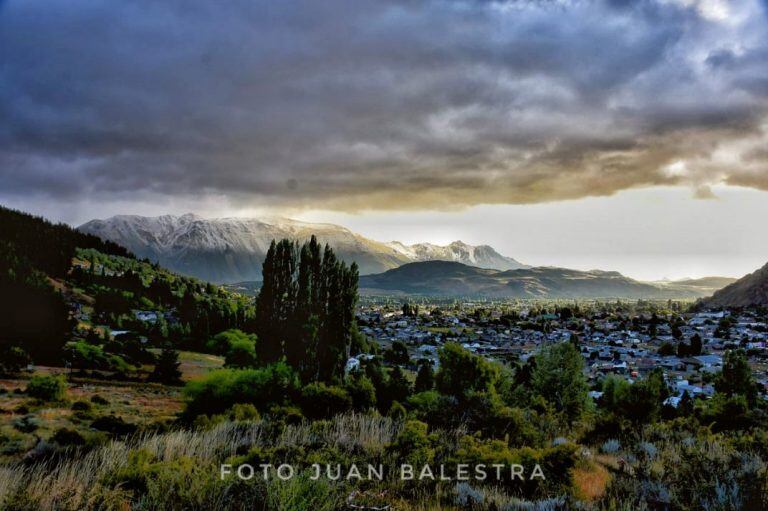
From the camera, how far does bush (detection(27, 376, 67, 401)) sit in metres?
42.4

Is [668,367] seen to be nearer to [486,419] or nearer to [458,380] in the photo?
[458,380]

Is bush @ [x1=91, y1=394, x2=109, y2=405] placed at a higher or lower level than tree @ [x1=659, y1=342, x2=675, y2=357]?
higher

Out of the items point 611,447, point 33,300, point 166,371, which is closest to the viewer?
point 611,447

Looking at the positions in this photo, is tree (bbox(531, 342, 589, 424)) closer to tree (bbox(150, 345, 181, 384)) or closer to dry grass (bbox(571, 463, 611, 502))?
dry grass (bbox(571, 463, 611, 502))

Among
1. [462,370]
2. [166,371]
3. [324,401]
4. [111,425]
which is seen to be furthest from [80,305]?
[324,401]

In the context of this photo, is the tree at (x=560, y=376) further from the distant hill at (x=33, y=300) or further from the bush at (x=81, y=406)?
the distant hill at (x=33, y=300)

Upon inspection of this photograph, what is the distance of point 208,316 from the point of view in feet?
332

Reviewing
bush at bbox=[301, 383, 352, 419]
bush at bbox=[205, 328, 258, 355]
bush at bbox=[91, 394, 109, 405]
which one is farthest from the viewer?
bush at bbox=[205, 328, 258, 355]

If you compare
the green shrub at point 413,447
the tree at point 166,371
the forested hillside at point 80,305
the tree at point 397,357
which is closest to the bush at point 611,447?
the green shrub at point 413,447

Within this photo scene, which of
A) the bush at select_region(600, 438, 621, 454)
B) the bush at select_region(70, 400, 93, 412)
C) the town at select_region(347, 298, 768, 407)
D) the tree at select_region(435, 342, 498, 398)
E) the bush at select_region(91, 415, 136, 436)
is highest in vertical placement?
the bush at select_region(600, 438, 621, 454)

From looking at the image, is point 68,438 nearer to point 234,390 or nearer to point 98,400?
point 234,390

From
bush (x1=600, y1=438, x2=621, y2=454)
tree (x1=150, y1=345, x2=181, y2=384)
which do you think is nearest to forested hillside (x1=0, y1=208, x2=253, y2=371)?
tree (x1=150, y1=345, x2=181, y2=384)

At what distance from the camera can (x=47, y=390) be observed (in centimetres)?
4275

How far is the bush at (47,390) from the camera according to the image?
139ft
